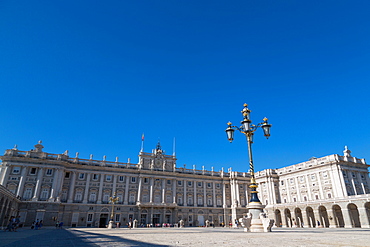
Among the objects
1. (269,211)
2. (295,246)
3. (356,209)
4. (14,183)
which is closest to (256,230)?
(295,246)

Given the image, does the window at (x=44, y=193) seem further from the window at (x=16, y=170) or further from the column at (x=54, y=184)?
the window at (x=16, y=170)

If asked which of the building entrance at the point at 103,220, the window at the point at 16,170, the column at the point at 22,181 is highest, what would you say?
the window at the point at 16,170

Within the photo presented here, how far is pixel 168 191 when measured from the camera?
5819cm

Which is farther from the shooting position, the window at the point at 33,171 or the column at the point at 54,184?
the window at the point at 33,171

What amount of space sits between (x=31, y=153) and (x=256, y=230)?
48402 millimetres

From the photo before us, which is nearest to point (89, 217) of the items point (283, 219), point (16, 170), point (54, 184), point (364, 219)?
point (54, 184)

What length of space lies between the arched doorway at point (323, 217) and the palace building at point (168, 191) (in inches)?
8.1

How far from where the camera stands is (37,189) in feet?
151

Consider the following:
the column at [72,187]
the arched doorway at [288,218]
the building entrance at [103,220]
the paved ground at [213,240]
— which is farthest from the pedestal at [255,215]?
the arched doorway at [288,218]

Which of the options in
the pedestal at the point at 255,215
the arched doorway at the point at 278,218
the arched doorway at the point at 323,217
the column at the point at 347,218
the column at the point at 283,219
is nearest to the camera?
the pedestal at the point at 255,215

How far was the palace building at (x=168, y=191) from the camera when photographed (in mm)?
45250

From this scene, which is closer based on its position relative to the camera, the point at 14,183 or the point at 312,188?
the point at 14,183

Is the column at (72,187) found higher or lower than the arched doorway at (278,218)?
higher

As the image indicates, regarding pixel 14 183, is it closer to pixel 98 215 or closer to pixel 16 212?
pixel 16 212
